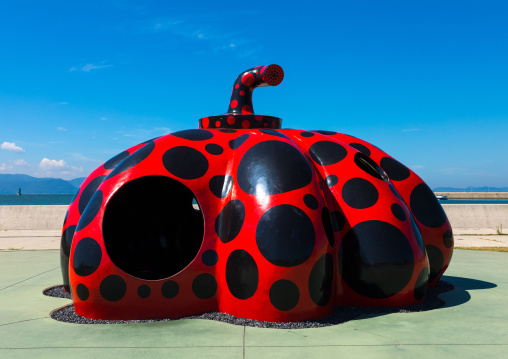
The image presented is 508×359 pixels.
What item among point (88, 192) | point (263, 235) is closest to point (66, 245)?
point (88, 192)

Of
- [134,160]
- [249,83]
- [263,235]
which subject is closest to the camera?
[263,235]

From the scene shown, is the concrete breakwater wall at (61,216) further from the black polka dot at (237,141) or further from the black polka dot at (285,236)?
the black polka dot at (285,236)

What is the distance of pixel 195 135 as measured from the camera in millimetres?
6805

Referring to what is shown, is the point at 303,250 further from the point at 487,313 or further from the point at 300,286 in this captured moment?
the point at 487,313

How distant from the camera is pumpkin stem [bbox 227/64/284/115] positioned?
8156 mm

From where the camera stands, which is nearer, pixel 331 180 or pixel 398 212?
pixel 398 212

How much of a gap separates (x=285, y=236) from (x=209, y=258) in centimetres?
111

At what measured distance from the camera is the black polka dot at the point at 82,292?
5.76 meters

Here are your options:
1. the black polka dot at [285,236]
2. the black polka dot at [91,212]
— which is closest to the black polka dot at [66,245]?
the black polka dot at [91,212]

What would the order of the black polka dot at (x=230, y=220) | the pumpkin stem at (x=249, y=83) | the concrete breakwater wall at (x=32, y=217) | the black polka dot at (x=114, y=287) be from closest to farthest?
the black polka dot at (x=114, y=287)
the black polka dot at (x=230, y=220)
the pumpkin stem at (x=249, y=83)
the concrete breakwater wall at (x=32, y=217)

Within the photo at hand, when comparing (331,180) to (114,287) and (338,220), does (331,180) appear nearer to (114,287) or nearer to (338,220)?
(338,220)

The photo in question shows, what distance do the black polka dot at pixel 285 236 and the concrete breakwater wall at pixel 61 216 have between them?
16.3m

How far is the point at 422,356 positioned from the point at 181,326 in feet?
8.97

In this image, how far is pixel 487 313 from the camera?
6219 millimetres
